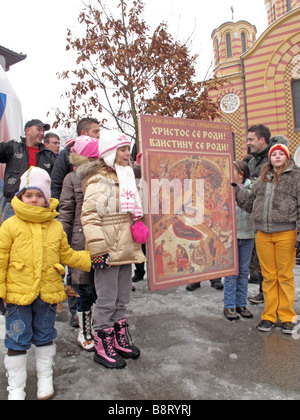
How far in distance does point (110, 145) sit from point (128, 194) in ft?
1.42

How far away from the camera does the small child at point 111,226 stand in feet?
8.20

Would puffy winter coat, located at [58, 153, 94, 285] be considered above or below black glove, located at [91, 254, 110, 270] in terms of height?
above

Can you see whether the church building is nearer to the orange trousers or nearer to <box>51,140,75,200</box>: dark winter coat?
→ the orange trousers

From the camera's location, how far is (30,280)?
6.81 feet

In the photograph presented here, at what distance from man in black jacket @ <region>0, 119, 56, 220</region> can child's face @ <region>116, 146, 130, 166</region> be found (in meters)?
1.28

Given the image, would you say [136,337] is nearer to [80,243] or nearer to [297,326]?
[80,243]

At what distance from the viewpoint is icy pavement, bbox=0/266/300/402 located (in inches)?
83.7

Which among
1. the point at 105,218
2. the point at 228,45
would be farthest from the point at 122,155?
the point at 228,45

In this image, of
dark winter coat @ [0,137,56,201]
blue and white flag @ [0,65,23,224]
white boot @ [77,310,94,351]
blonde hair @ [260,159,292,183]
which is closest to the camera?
white boot @ [77,310,94,351]

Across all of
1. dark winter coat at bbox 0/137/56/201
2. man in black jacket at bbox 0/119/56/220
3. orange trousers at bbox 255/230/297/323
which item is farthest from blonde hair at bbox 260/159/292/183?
dark winter coat at bbox 0/137/56/201

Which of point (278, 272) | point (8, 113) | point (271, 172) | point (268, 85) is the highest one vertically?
point (268, 85)

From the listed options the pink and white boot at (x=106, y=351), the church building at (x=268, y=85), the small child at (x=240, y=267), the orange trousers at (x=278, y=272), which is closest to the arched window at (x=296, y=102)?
the church building at (x=268, y=85)

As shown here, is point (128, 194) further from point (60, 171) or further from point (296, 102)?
point (296, 102)

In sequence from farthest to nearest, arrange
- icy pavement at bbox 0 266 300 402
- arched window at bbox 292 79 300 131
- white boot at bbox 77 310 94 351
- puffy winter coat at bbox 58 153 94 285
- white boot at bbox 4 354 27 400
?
1. arched window at bbox 292 79 300 131
2. white boot at bbox 77 310 94 351
3. puffy winter coat at bbox 58 153 94 285
4. icy pavement at bbox 0 266 300 402
5. white boot at bbox 4 354 27 400
